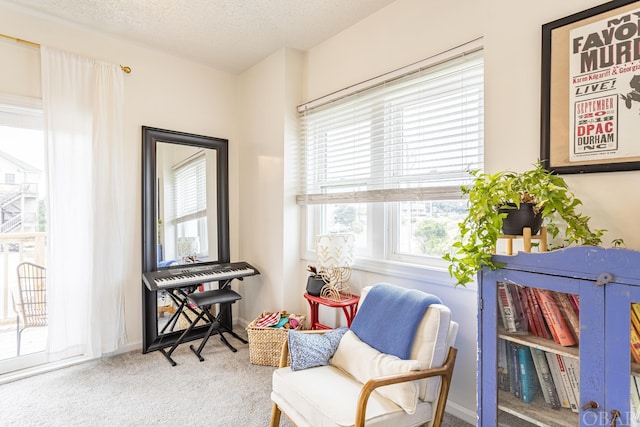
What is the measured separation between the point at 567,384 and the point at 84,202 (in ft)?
10.9

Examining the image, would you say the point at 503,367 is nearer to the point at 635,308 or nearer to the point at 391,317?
the point at 635,308

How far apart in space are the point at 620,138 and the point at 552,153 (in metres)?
0.23

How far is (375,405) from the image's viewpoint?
5.19 feet

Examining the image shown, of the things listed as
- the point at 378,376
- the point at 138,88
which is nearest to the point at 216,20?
the point at 138,88

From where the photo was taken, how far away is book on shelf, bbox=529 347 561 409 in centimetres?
124

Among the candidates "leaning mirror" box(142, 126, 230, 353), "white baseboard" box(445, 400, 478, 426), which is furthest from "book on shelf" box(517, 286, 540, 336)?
"leaning mirror" box(142, 126, 230, 353)

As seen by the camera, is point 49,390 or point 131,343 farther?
point 131,343

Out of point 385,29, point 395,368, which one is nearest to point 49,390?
point 395,368

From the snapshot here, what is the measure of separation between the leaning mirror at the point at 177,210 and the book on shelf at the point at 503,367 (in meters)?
2.84

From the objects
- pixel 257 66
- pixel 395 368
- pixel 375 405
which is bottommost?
pixel 375 405

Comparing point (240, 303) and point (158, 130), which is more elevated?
point (158, 130)

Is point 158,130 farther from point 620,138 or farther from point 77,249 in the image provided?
point 620,138

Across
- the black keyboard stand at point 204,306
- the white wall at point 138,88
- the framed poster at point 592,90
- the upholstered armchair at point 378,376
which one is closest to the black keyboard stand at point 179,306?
the black keyboard stand at point 204,306

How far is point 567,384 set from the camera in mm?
1204
